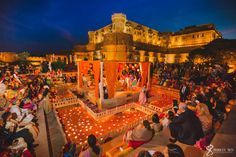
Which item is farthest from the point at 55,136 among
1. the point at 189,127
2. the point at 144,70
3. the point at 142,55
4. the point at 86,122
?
the point at 142,55

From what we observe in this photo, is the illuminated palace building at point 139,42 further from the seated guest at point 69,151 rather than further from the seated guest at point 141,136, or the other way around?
the seated guest at point 69,151

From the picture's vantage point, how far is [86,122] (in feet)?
19.4

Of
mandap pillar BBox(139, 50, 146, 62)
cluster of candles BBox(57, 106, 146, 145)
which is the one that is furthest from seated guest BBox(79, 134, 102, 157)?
mandap pillar BBox(139, 50, 146, 62)

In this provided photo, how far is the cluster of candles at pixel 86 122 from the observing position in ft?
16.3

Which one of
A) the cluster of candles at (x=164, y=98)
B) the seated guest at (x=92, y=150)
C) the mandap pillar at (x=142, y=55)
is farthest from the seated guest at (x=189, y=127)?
the mandap pillar at (x=142, y=55)

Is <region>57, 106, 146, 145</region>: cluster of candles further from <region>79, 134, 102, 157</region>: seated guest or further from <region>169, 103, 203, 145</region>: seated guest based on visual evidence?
<region>169, 103, 203, 145</region>: seated guest

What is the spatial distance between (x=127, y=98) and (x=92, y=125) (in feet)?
10.5

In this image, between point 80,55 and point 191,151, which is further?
point 80,55

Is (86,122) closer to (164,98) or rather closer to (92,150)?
(92,150)

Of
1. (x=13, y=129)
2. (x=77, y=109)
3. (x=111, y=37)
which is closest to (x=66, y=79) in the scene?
(x=77, y=109)

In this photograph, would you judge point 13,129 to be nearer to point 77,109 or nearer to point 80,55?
point 77,109

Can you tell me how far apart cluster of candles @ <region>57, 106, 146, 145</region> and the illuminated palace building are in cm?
1833

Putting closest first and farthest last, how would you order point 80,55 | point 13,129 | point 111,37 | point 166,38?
point 13,129, point 111,37, point 80,55, point 166,38

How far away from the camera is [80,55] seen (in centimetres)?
3238
